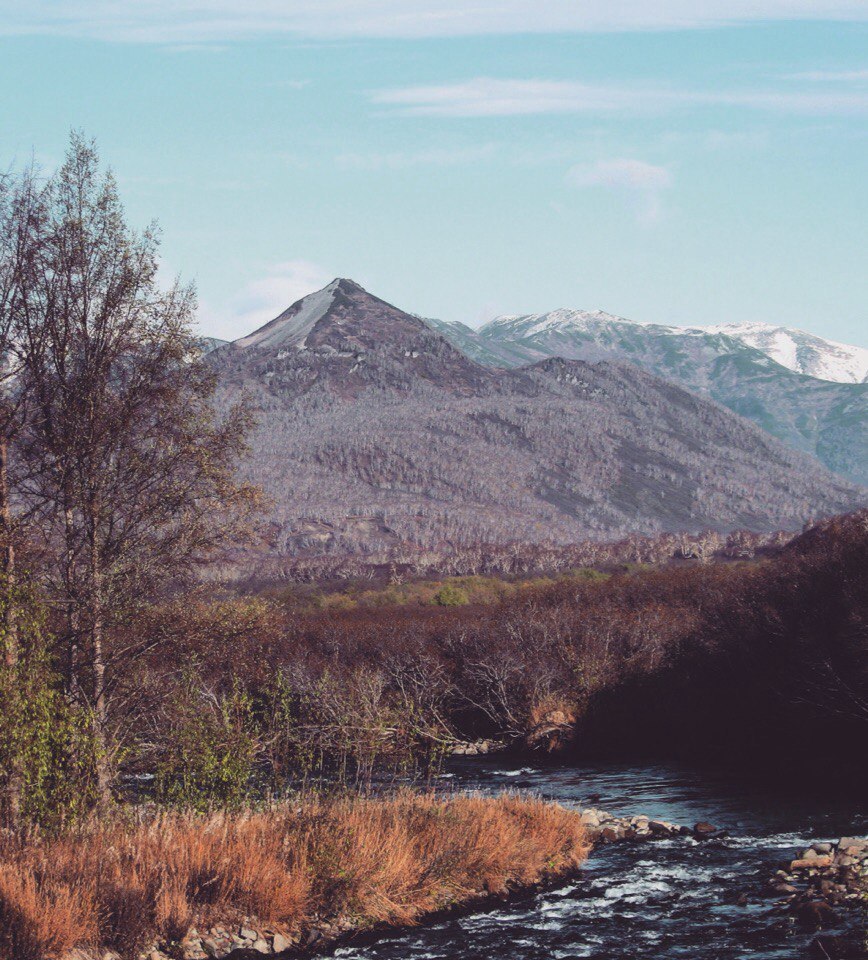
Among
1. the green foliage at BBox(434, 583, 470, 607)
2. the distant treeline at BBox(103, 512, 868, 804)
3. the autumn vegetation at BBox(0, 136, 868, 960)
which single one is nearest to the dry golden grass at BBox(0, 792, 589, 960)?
the autumn vegetation at BBox(0, 136, 868, 960)

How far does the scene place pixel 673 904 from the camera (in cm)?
1894

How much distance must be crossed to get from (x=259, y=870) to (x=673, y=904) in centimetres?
705

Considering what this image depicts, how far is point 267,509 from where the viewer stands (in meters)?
21.5

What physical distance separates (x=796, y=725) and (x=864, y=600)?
432cm

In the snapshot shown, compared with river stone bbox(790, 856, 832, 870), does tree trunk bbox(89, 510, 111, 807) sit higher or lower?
higher

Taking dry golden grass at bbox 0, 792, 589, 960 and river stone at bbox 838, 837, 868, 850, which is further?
river stone at bbox 838, 837, 868, 850

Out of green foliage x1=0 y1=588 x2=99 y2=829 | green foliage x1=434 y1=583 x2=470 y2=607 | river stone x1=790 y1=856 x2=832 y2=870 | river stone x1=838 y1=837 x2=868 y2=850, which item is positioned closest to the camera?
green foliage x1=0 y1=588 x2=99 y2=829

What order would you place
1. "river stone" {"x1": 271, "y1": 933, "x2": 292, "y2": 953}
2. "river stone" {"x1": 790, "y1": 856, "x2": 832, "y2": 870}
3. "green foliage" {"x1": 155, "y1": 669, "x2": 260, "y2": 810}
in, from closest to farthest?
"river stone" {"x1": 271, "y1": 933, "x2": 292, "y2": 953}
"green foliage" {"x1": 155, "y1": 669, "x2": 260, "y2": 810}
"river stone" {"x1": 790, "y1": 856, "x2": 832, "y2": 870}

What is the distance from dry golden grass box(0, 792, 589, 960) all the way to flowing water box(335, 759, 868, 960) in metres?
0.75

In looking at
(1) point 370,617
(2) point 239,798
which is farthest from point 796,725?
(1) point 370,617

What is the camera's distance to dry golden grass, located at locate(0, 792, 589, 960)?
1474 cm

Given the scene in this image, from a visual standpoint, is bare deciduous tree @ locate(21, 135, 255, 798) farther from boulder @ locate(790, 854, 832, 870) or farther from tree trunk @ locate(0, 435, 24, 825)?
boulder @ locate(790, 854, 832, 870)

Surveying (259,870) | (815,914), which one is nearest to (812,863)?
(815,914)

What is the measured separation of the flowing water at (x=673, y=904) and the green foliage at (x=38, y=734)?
184 inches
